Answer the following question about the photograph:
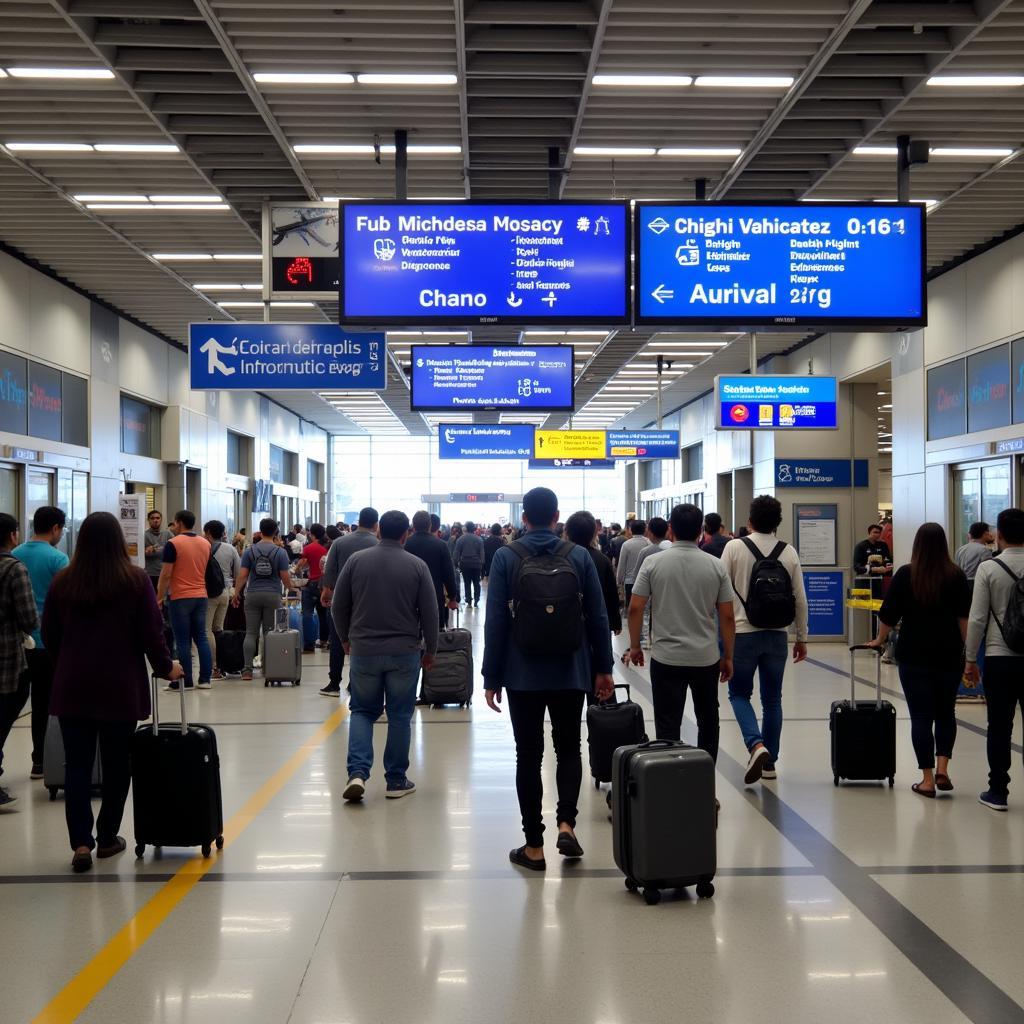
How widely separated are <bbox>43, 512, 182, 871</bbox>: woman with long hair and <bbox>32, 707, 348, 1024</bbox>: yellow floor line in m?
0.53

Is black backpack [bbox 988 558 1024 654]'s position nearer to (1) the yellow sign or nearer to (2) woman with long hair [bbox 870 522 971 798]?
(2) woman with long hair [bbox 870 522 971 798]

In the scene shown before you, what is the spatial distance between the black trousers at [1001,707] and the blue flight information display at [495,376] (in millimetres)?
8285

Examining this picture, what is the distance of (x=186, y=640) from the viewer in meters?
11.4

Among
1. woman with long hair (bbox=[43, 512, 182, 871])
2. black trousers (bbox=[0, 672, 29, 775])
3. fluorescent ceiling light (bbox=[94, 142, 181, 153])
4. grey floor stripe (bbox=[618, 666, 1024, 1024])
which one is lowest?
grey floor stripe (bbox=[618, 666, 1024, 1024])

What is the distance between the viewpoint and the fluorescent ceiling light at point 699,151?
9.73 m

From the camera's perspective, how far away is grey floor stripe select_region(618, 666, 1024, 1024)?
12.3 ft

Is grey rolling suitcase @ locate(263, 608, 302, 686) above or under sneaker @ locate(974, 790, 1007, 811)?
above

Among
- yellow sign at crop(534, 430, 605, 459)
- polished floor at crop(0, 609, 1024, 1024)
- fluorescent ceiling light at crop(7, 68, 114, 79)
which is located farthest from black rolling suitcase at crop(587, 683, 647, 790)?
yellow sign at crop(534, 430, 605, 459)

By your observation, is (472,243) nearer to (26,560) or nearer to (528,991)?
(26,560)

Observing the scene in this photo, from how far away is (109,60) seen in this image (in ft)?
25.2

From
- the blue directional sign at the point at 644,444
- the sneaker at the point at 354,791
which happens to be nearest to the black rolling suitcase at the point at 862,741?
the sneaker at the point at 354,791

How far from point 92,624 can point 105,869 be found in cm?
112

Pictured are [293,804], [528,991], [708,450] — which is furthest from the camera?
[708,450]

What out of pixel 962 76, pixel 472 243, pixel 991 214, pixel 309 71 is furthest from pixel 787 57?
pixel 991 214
